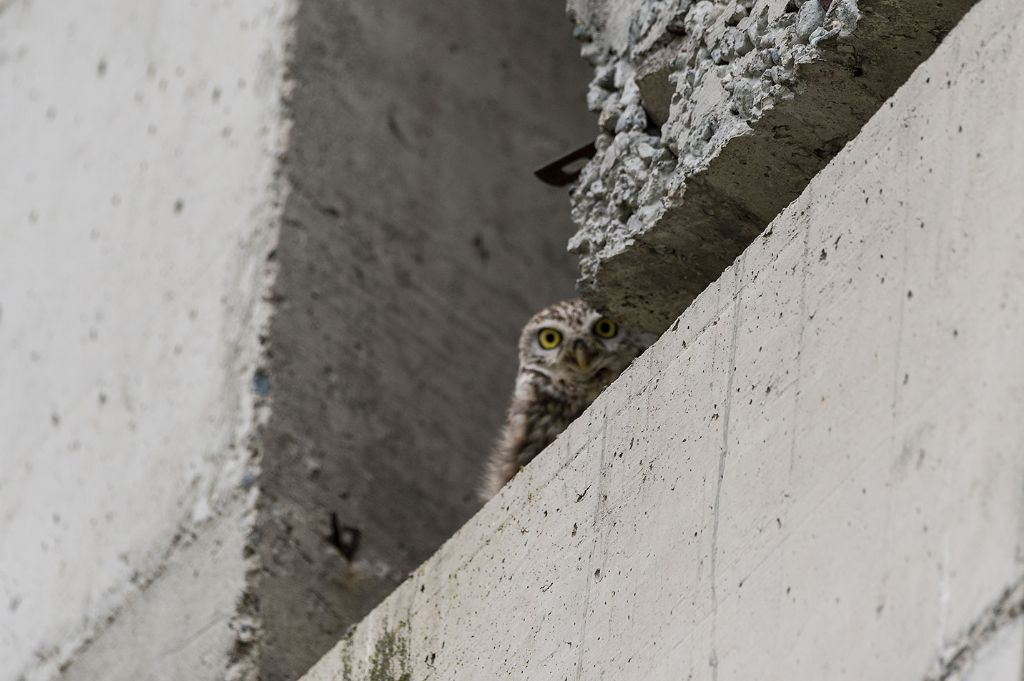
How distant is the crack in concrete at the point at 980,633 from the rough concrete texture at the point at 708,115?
743 mm

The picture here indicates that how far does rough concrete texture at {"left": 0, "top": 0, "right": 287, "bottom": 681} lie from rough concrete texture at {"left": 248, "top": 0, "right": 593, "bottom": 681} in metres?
0.09

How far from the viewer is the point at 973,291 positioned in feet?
4.47

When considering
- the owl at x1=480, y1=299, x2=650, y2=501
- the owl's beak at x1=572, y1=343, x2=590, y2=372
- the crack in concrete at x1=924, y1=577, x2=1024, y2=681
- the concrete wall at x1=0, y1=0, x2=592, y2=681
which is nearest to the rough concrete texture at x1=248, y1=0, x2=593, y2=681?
the concrete wall at x1=0, y1=0, x2=592, y2=681

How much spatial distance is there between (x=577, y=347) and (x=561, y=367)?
0.19ft

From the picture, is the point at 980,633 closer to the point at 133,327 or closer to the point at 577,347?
the point at 577,347

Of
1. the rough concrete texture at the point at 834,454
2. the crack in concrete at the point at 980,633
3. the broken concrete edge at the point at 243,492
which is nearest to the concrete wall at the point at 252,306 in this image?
the broken concrete edge at the point at 243,492

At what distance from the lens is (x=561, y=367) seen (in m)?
3.53

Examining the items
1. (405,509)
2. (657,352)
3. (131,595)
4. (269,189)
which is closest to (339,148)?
(269,189)

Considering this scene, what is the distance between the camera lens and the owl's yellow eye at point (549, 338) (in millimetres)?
3547

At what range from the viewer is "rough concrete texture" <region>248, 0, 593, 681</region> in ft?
10.6

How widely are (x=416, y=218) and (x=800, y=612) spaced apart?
2512 millimetres

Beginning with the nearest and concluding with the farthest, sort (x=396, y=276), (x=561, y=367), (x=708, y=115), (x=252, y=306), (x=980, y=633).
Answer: (x=980, y=633) → (x=708, y=115) → (x=252, y=306) → (x=561, y=367) → (x=396, y=276)

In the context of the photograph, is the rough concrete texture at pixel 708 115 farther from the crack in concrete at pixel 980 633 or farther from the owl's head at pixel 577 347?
the owl's head at pixel 577 347

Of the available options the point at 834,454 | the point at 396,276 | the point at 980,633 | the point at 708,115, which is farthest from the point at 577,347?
the point at 980,633
